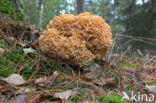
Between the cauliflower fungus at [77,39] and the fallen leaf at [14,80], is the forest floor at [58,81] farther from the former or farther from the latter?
the cauliflower fungus at [77,39]

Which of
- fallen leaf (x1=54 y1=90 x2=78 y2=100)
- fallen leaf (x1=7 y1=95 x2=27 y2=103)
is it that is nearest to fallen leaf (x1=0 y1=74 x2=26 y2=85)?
fallen leaf (x1=7 y1=95 x2=27 y2=103)

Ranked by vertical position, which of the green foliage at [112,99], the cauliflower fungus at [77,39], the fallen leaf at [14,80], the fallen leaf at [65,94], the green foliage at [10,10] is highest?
the green foliage at [10,10]

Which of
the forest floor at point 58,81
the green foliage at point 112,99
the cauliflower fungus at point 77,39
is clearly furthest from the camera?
the cauliflower fungus at point 77,39

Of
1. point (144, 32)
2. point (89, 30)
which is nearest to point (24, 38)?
point (89, 30)

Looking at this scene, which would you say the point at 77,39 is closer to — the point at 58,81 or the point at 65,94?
the point at 58,81

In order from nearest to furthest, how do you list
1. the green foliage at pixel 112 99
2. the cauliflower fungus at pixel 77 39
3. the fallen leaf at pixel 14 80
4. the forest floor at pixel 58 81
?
1. the green foliage at pixel 112 99
2. the forest floor at pixel 58 81
3. the fallen leaf at pixel 14 80
4. the cauliflower fungus at pixel 77 39

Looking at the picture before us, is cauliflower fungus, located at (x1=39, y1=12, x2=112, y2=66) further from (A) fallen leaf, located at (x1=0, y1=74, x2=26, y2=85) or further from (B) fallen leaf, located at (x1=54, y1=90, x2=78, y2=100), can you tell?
(B) fallen leaf, located at (x1=54, y1=90, x2=78, y2=100)

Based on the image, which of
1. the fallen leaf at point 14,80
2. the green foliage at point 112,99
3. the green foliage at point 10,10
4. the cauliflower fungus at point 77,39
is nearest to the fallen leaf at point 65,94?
the green foliage at point 112,99
